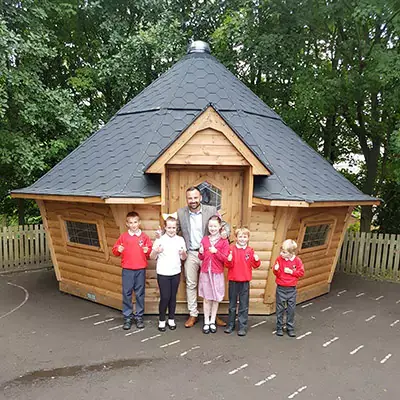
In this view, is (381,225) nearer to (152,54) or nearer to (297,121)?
(297,121)

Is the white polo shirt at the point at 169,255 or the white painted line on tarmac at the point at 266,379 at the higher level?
the white polo shirt at the point at 169,255

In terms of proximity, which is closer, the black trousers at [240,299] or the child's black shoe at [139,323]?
the black trousers at [240,299]

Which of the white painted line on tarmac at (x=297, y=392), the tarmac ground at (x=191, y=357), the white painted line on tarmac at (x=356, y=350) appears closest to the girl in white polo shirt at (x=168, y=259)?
the tarmac ground at (x=191, y=357)

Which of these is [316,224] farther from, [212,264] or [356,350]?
[212,264]

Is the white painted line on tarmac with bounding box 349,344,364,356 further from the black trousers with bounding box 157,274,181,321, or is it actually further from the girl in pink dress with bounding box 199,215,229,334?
the black trousers with bounding box 157,274,181,321

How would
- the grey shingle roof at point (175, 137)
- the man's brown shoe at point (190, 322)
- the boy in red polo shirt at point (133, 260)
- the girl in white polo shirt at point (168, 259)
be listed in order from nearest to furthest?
the girl in white polo shirt at point (168, 259)
the boy in red polo shirt at point (133, 260)
the man's brown shoe at point (190, 322)
the grey shingle roof at point (175, 137)

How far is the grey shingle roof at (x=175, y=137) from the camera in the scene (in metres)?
6.23

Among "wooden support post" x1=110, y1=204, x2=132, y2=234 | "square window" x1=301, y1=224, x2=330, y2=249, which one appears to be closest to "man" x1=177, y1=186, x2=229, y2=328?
"wooden support post" x1=110, y1=204, x2=132, y2=234

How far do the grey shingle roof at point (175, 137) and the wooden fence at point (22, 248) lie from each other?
2.97 metres

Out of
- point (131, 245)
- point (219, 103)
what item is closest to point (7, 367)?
point (131, 245)

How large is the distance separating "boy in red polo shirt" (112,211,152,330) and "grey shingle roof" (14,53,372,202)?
1.84ft

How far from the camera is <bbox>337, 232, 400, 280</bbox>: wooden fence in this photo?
9.59 metres

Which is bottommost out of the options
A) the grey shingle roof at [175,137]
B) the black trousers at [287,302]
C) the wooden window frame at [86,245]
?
the black trousers at [287,302]

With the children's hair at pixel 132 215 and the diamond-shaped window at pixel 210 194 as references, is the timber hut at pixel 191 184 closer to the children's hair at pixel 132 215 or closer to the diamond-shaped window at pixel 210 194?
the diamond-shaped window at pixel 210 194
